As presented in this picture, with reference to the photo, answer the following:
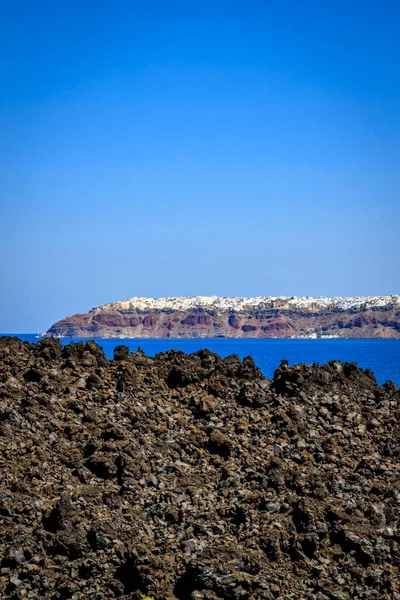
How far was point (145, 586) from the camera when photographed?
42.3 ft

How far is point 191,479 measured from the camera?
15508 millimetres

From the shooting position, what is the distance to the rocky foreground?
13125 mm

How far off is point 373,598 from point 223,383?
733 cm

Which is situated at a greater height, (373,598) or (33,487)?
(33,487)

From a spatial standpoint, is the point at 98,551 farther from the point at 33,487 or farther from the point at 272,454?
the point at 272,454

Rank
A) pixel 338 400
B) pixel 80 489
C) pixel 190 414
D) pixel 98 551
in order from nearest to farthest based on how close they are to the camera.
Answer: pixel 98 551 < pixel 80 489 < pixel 190 414 < pixel 338 400

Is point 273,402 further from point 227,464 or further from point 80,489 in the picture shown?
point 80,489

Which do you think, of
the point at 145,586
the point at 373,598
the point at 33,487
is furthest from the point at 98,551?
the point at 373,598

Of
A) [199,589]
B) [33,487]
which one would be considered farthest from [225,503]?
[33,487]

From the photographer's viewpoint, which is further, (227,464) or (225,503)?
(227,464)

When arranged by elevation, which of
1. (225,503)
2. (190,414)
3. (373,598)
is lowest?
(373,598)

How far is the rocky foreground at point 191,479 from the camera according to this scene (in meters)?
13.1

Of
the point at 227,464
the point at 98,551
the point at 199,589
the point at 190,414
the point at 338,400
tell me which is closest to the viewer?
the point at 199,589

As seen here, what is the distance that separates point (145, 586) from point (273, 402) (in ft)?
21.9
